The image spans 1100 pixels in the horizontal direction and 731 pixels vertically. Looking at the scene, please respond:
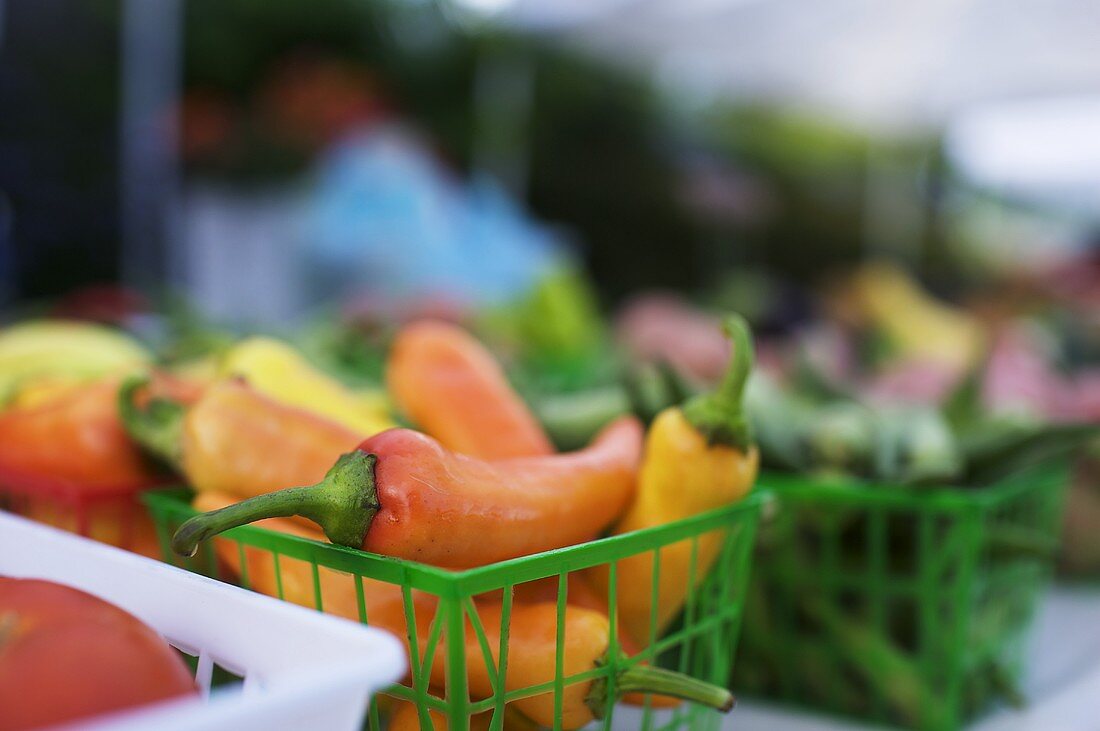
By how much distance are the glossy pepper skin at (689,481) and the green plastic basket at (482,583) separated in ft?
0.05

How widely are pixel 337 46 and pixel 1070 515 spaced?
5.76 ft

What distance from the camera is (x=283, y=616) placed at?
0.34 meters

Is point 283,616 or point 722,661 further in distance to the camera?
point 722,661

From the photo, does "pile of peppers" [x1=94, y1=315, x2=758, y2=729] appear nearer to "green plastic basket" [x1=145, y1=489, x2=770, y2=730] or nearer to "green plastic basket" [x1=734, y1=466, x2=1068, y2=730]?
"green plastic basket" [x1=145, y1=489, x2=770, y2=730]

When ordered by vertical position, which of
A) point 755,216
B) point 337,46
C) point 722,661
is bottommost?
point 755,216

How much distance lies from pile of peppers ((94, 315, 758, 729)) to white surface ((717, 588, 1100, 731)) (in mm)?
212

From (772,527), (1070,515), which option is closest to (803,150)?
(1070,515)

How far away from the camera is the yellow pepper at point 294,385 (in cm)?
63

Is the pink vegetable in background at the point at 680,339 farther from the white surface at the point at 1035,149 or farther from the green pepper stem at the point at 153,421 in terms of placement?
the white surface at the point at 1035,149

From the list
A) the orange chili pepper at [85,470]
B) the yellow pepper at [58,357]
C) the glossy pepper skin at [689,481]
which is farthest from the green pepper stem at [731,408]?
the yellow pepper at [58,357]

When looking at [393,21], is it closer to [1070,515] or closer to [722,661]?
[1070,515]

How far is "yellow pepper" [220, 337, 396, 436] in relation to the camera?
63cm

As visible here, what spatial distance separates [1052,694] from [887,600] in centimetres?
18

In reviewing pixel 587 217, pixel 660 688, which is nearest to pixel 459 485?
pixel 660 688
